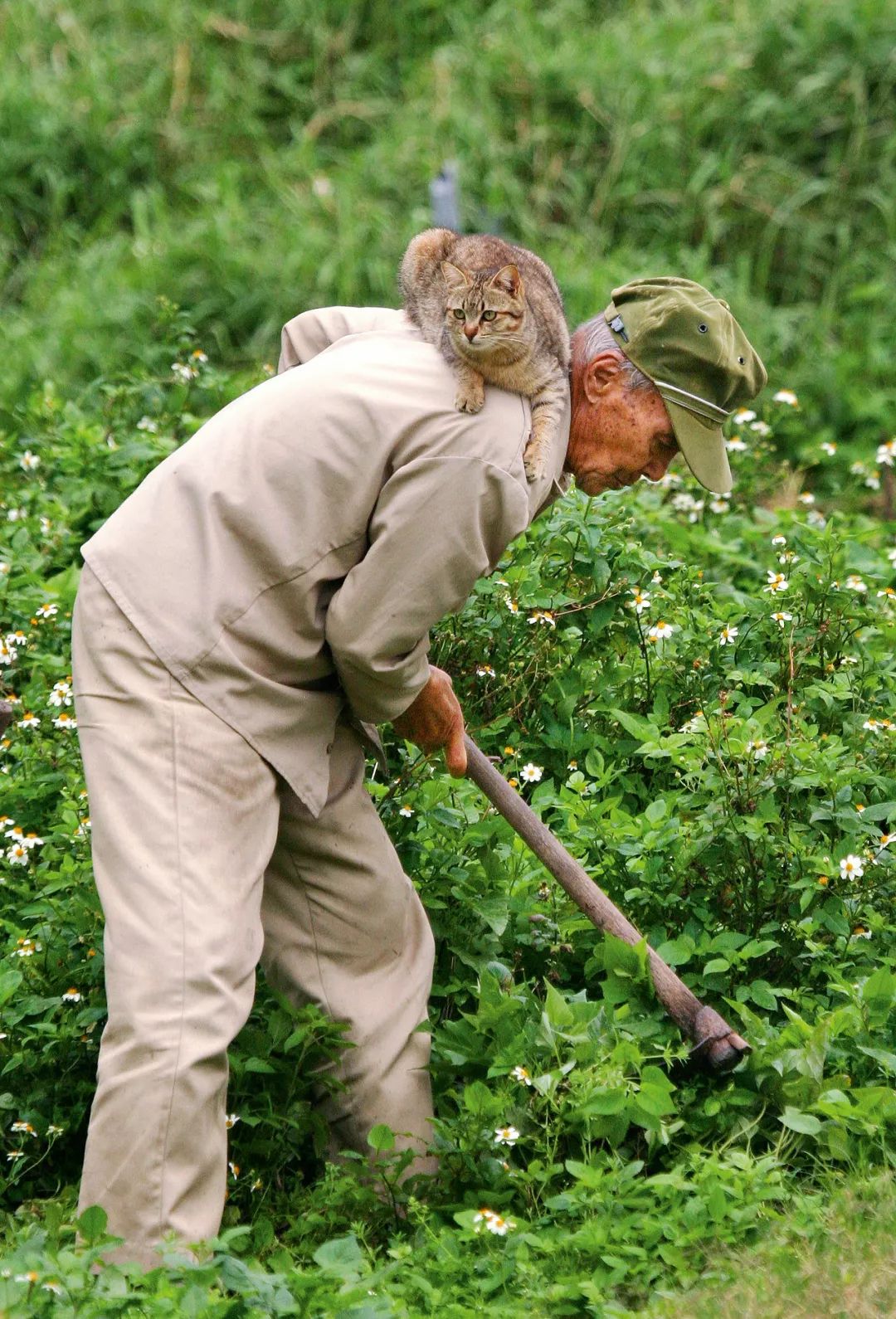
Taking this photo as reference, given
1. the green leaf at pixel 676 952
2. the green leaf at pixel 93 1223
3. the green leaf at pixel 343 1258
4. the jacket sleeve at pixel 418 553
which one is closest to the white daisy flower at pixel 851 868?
the green leaf at pixel 676 952

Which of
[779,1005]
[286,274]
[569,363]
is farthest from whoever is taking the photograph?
[286,274]

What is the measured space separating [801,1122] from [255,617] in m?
1.37

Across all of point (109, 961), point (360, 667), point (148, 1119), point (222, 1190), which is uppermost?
point (360, 667)

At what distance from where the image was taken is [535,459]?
3127 millimetres

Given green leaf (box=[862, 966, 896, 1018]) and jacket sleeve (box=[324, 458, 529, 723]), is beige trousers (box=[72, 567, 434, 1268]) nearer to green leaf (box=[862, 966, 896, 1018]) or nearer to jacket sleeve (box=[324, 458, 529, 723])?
jacket sleeve (box=[324, 458, 529, 723])

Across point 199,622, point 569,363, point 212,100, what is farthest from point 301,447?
point 212,100

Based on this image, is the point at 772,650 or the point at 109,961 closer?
the point at 109,961

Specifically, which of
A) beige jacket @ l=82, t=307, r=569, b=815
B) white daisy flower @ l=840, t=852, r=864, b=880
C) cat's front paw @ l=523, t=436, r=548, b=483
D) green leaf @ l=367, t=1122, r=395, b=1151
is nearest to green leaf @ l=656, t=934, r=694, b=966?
white daisy flower @ l=840, t=852, r=864, b=880

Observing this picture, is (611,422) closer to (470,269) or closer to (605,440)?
(605,440)

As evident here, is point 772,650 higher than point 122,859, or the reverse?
point 122,859

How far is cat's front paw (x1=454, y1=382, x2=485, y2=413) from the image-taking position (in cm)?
312

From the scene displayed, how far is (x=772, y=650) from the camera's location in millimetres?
4340

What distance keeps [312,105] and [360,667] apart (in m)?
6.36

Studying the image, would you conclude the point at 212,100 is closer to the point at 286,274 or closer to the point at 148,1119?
the point at 286,274
